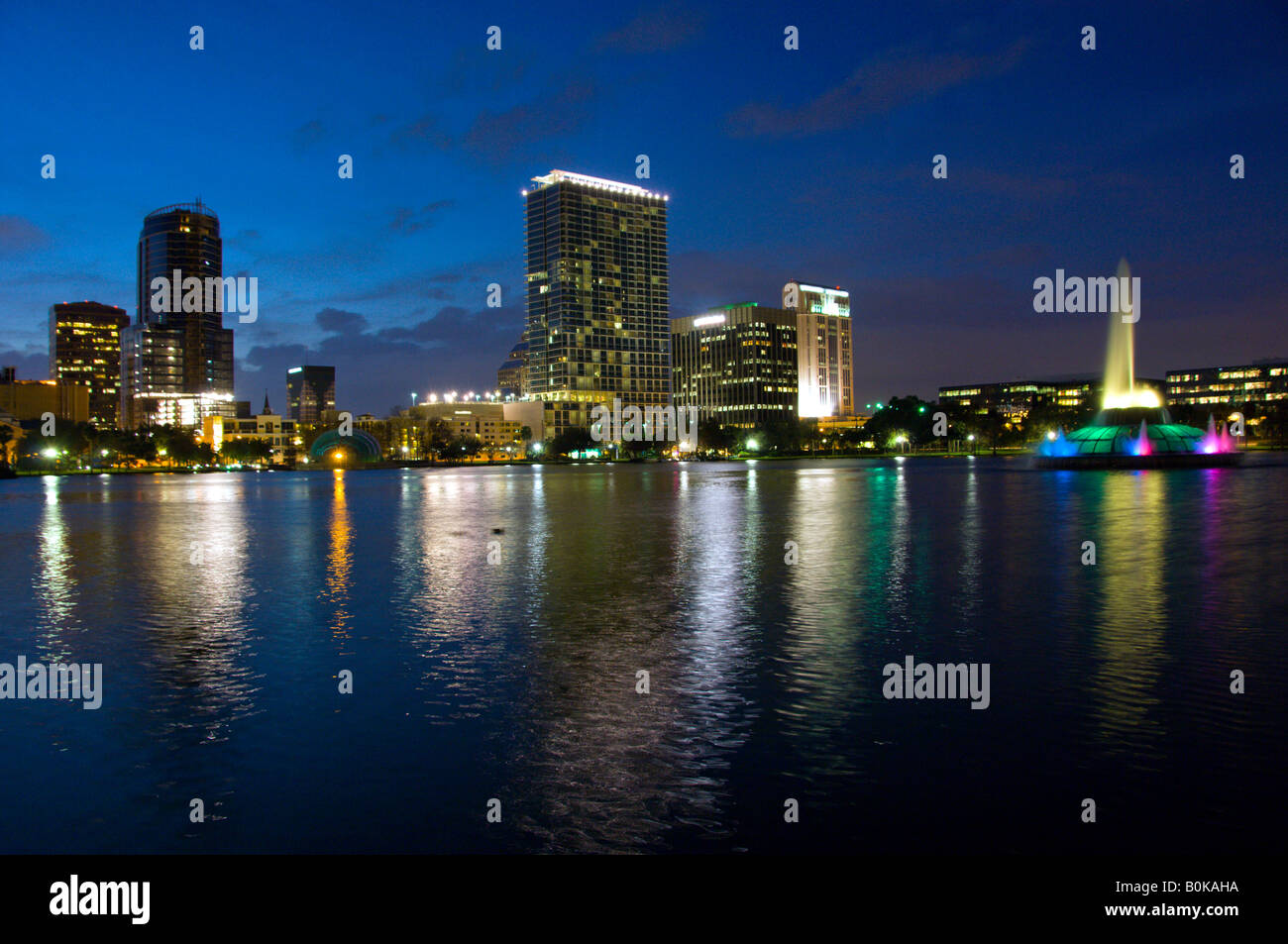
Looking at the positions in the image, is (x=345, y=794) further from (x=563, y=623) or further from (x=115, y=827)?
(x=563, y=623)

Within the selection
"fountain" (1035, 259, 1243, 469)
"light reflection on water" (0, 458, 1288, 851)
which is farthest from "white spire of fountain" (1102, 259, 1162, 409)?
"light reflection on water" (0, 458, 1288, 851)

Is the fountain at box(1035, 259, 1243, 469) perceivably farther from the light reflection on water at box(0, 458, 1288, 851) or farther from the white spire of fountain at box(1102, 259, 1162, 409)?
the light reflection on water at box(0, 458, 1288, 851)

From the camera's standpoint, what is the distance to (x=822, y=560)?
24.1 metres

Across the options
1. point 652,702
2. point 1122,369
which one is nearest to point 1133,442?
point 1122,369

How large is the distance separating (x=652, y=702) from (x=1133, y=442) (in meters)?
97.3

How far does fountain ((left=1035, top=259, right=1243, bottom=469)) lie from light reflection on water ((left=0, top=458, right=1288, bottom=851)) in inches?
2860

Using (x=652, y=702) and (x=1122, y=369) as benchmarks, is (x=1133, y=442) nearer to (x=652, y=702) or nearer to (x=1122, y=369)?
(x=1122, y=369)

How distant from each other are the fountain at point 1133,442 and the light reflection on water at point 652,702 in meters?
72.6

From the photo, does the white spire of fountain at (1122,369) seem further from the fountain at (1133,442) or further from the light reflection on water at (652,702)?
the light reflection on water at (652,702)

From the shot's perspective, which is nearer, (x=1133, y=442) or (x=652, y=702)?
(x=652, y=702)

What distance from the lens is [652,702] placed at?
36.3 feet

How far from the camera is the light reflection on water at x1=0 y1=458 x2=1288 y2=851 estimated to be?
7.75 meters

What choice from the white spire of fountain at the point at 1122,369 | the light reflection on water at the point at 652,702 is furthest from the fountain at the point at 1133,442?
the light reflection on water at the point at 652,702
